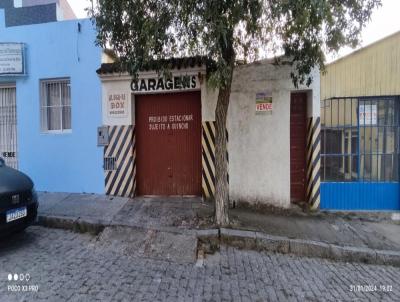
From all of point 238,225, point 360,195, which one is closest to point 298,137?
point 360,195

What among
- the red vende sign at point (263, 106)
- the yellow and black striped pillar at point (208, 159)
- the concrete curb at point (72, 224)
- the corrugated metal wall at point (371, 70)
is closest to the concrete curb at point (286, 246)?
the concrete curb at point (72, 224)

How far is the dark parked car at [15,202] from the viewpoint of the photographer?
159 inches

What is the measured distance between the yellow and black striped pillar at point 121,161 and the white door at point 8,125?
8.49 feet

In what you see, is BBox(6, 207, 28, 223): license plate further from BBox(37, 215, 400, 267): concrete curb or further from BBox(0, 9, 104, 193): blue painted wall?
BBox(0, 9, 104, 193): blue painted wall

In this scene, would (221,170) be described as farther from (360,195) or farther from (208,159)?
(360,195)

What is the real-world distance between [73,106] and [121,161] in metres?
1.74

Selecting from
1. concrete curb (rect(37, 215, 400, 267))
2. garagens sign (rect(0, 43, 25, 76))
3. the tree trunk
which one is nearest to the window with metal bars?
garagens sign (rect(0, 43, 25, 76))

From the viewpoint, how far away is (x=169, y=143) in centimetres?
667

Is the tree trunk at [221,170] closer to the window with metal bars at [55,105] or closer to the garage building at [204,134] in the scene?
the garage building at [204,134]

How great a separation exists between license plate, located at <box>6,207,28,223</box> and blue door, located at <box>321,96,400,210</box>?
5.51 metres

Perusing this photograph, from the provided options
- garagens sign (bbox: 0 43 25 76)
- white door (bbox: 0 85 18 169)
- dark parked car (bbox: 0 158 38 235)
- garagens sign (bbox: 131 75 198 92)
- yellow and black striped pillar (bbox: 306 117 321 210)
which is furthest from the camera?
white door (bbox: 0 85 18 169)

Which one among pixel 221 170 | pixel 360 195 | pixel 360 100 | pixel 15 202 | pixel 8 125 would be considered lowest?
pixel 360 195

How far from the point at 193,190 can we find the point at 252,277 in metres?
3.15

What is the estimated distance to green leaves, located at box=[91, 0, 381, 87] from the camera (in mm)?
3670
